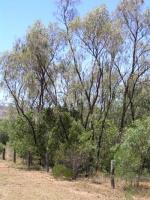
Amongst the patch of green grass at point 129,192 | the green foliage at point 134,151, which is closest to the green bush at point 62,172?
the green foliage at point 134,151

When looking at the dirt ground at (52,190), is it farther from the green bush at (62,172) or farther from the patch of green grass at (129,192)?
the green bush at (62,172)

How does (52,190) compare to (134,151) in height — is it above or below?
below

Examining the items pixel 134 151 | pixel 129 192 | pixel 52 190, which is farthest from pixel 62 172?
pixel 52 190

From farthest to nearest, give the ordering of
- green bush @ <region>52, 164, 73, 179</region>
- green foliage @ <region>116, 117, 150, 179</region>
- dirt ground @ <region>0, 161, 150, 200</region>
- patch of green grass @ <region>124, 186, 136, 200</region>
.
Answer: green bush @ <region>52, 164, 73, 179</region> → green foliage @ <region>116, 117, 150, 179</region> → patch of green grass @ <region>124, 186, 136, 200</region> → dirt ground @ <region>0, 161, 150, 200</region>

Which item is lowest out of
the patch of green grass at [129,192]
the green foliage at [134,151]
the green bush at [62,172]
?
the patch of green grass at [129,192]

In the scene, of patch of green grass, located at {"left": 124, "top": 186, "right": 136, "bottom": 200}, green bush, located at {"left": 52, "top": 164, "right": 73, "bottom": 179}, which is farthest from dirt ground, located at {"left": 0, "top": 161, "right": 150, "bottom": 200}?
green bush, located at {"left": 52, "top": 164, "right": 73, "bottom": 179}

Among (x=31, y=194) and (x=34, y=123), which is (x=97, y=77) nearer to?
(x=34, y=123)

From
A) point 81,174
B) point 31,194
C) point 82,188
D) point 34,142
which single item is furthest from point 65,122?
point 31,194

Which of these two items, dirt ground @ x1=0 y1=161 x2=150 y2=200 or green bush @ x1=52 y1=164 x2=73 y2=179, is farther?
green bush @ x1=52 y1=164 x2=73 y2=179

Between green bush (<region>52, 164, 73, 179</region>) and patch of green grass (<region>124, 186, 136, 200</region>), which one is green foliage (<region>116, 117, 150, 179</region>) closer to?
patch of green grass (<region>124, 186, 136, 200</region>)

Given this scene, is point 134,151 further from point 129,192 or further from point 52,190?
point 52,190

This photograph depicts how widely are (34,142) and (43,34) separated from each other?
6.82m

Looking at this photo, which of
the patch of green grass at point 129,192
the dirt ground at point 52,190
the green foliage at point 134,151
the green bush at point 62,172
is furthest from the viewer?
the green bush at point 62,172

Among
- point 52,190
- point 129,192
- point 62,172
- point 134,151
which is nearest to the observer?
point 52,190
